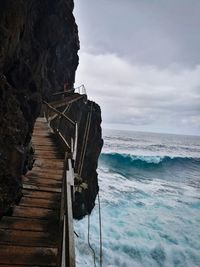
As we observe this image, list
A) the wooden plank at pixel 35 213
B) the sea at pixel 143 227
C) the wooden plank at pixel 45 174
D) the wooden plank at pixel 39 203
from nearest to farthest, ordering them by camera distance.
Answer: the wooden plank at pixel 35 213, the wooden plank at pixel 39 203, the wooden plank at pixel 45 174, the sea at pixel 143 227

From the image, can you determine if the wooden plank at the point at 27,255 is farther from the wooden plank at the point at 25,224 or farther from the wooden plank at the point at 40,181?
the wooden plank at the point at 40,181

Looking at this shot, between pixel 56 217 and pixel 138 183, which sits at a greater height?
pixel 56 217

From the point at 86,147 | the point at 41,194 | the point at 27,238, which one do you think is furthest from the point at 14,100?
the point at 86,147

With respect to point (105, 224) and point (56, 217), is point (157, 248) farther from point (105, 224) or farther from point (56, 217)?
point (56, 217)

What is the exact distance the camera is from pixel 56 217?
18.2 ft

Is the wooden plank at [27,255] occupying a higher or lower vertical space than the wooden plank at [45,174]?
lower

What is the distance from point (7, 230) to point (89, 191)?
1543cm

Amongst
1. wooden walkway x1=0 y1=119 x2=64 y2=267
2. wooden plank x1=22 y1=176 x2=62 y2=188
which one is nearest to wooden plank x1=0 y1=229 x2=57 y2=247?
wooden walkway x1=0 y1=119 x2=64 y2=267

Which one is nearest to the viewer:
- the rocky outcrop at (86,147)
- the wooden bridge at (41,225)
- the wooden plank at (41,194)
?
the wooden bridge at (41,225)

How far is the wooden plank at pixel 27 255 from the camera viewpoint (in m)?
4.28

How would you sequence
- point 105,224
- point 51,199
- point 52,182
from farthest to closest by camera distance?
point 105,224 → point 52,182 → point 51,199

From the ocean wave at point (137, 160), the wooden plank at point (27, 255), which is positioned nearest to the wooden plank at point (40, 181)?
the wooden plank at point (27, 255)

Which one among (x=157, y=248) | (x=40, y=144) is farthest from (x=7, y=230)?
(x=157, y=248)

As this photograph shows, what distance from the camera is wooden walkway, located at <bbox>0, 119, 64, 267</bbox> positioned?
440 centimetres
